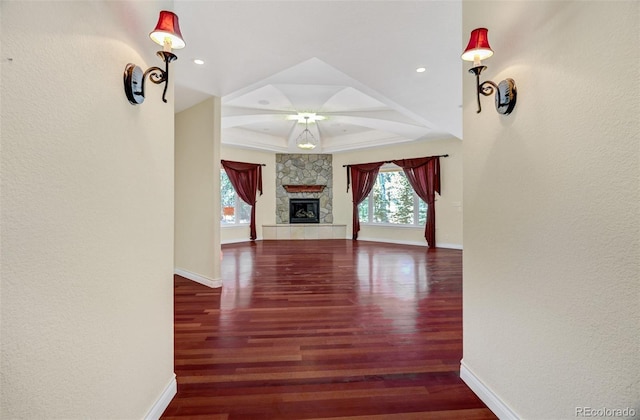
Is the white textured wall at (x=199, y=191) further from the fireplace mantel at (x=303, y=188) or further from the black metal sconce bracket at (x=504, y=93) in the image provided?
the fireplace mantel at (x=303, y=188)

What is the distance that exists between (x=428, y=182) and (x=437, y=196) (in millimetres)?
424

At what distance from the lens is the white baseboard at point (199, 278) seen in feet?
12.0

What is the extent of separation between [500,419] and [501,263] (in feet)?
2.64

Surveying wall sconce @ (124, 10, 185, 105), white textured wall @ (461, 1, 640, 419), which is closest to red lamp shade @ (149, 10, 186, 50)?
wall sconce @ (124, 10, 185, 105)

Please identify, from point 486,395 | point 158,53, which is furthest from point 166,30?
point 486,395

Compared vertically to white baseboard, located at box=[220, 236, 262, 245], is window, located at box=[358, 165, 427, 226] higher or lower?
higher

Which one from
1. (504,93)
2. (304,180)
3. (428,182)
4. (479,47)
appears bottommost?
(504,93)

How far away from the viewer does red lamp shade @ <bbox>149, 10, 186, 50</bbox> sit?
47.6 inches

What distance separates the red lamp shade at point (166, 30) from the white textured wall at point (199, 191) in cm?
252

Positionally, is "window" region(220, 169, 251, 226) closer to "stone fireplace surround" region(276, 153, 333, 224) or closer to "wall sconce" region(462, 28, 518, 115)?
"stone fireplace surround" region(276, 153, 333, 224)

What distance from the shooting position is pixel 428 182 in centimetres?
704

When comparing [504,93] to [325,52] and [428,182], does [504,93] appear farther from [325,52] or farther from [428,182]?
[428,182]

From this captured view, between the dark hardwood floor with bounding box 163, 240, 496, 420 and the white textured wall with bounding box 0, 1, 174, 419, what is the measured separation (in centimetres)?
52

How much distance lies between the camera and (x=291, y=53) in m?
2.55
